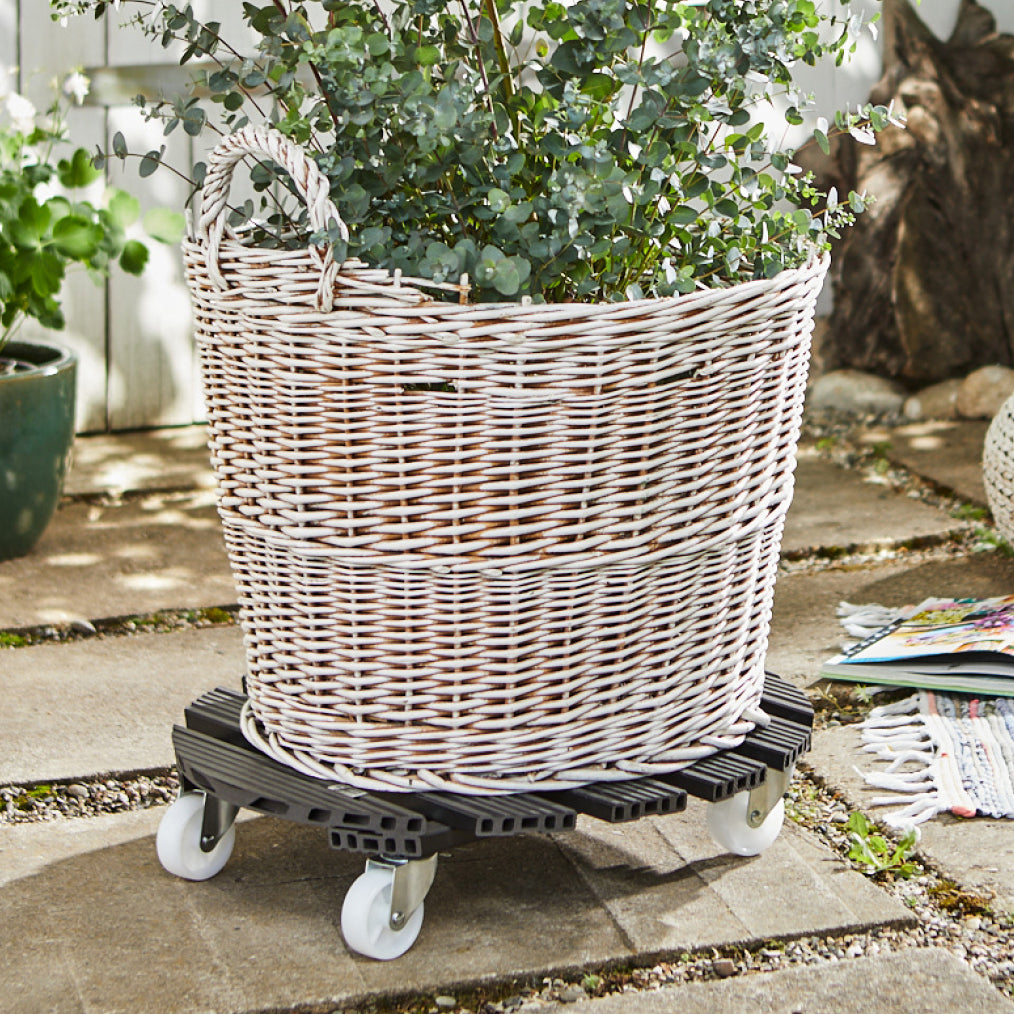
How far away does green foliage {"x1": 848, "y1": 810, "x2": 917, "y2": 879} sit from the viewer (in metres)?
1.59

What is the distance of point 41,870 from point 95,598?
93 centimetres

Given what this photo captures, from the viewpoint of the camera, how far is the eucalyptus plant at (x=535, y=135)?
130 centimetres

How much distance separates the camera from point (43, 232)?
2.52 meters

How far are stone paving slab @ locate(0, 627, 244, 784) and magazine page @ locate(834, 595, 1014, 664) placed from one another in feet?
3.19

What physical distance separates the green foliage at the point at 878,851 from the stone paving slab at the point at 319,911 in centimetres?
3

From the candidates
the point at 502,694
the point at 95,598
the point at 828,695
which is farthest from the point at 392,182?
the point at 95,598

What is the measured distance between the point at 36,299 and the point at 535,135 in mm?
1496

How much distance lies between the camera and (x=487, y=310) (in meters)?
1.26

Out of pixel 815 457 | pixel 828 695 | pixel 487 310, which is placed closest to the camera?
pixel 487 310

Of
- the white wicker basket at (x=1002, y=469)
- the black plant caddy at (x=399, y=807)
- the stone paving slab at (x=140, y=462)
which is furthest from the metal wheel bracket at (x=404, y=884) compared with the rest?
the stone paving slab at (x=140, y=462)

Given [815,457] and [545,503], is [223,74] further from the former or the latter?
[815,457]

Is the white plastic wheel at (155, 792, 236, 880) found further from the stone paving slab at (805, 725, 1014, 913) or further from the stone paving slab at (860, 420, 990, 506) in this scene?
the stone paving slab at (860, 420, 990, 506)

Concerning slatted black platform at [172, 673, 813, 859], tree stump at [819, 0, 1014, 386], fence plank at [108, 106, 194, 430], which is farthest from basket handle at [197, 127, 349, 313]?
tree stump at [819, 0, 1014, 386]

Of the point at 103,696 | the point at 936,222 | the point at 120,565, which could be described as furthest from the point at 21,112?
the point at 936,222
